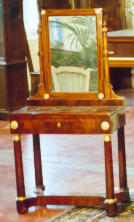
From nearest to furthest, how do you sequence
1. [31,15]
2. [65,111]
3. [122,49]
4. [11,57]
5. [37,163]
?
[65,111], [37,163], [122,49], [11,57], [31,15]

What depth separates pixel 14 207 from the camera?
15.3 ft

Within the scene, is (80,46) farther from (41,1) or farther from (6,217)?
(41,1)

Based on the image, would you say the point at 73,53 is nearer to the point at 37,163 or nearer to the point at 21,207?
the point at 37,163

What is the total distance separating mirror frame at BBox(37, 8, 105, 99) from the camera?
14.3ft

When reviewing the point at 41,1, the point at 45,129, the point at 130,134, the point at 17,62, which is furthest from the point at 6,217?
the point at 41,1

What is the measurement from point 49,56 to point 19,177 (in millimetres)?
914

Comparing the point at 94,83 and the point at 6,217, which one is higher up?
the point at 94,83

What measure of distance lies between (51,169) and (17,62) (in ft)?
9.26

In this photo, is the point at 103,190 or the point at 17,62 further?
the point at 17,62

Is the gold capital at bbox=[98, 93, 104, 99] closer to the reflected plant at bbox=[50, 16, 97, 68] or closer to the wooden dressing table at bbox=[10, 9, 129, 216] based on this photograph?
the wooden dressing table at bbox=[10, 9, 129, 216]

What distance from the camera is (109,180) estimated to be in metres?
4.22

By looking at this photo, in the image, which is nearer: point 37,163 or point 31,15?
point 37,163

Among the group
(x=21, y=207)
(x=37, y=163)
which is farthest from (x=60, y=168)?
(x=21, y=207)

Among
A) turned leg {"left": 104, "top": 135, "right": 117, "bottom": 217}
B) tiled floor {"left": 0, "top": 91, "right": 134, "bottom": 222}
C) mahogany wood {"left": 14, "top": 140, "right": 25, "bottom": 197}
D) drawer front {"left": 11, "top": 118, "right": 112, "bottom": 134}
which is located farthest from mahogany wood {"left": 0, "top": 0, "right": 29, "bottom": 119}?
turned leg {"left": 104, "top": 135, "right": 117, "bottom": 217}
